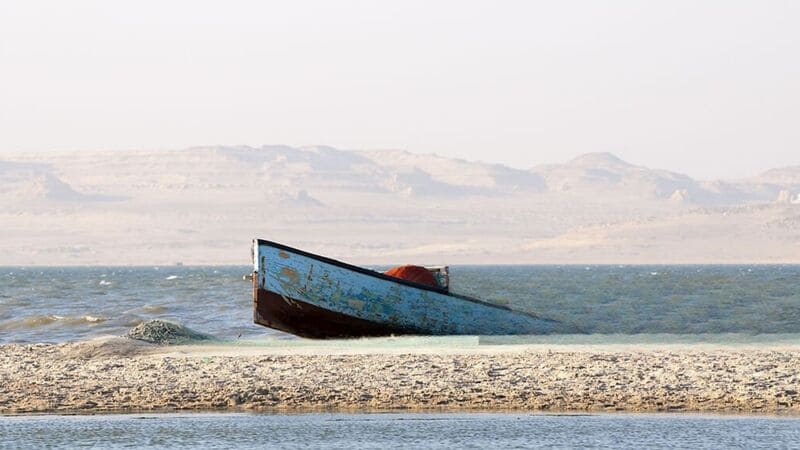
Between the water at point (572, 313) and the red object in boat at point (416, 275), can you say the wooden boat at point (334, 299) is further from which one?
the water at point (572, 313)

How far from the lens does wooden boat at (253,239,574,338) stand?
107ft

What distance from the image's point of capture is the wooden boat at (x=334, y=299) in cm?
3272

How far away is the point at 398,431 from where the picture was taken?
17.8 meters

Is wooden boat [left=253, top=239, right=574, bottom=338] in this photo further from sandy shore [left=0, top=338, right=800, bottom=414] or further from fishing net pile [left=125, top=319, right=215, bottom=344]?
sandy shore [left=0, top=338, right=800, bottom=414]

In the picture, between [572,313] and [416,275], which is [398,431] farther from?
[572,313]

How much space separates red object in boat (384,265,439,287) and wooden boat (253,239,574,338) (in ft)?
4.13

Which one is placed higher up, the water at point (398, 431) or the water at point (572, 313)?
the water at point (398, 431)

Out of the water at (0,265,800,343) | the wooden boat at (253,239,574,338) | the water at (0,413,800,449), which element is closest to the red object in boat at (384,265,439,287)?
the wooden boat at (253,239,574,338)

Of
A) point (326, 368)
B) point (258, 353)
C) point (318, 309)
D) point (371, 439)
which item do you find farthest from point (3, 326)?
point (371, 439)

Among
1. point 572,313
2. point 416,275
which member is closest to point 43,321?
point 416,275

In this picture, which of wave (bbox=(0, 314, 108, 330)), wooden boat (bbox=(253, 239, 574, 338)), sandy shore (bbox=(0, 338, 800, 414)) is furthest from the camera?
wave (bbox=(0, 314, 108, 330))

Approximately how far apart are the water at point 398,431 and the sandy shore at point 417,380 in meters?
0.90

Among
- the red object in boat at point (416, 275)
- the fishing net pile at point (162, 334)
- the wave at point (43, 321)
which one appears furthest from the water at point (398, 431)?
the wave at point (43, 321)

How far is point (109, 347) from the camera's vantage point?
1074 inches
